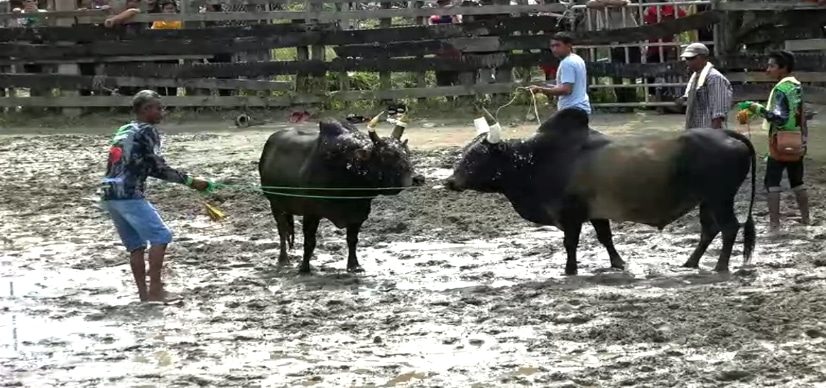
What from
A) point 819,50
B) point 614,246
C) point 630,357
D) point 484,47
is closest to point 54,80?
point 484,47

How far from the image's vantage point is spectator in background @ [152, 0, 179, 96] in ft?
63.5

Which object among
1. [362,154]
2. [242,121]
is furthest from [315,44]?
[362,154]

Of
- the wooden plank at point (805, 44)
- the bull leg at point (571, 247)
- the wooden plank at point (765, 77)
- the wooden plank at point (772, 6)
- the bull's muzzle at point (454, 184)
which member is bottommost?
the bull leg at point (571, 247)

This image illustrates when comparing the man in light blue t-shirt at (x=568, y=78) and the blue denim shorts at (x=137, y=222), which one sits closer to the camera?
the blue denim shorts at (x=137, y=222)

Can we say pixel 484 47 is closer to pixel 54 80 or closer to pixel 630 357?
pixel 54 80

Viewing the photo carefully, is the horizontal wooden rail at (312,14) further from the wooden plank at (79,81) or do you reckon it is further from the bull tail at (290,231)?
the bull tail at (290,231)

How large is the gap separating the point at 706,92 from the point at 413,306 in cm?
338

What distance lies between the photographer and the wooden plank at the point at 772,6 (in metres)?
16.1

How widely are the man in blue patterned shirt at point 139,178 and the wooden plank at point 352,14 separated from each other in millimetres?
10508

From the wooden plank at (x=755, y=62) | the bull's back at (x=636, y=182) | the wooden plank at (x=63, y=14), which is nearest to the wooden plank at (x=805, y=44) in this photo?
the wooden plank at (x=755, y=62)

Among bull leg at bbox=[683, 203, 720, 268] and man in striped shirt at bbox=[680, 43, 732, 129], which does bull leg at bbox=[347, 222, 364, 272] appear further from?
man in striped shirt at bbox=[680, 43, 732, 129]

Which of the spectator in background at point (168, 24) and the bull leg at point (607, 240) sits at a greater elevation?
the spectator in background at point (168, 24)

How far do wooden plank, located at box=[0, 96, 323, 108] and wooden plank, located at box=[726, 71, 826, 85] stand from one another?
602 centimetres

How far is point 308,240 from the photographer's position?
9375 mm
